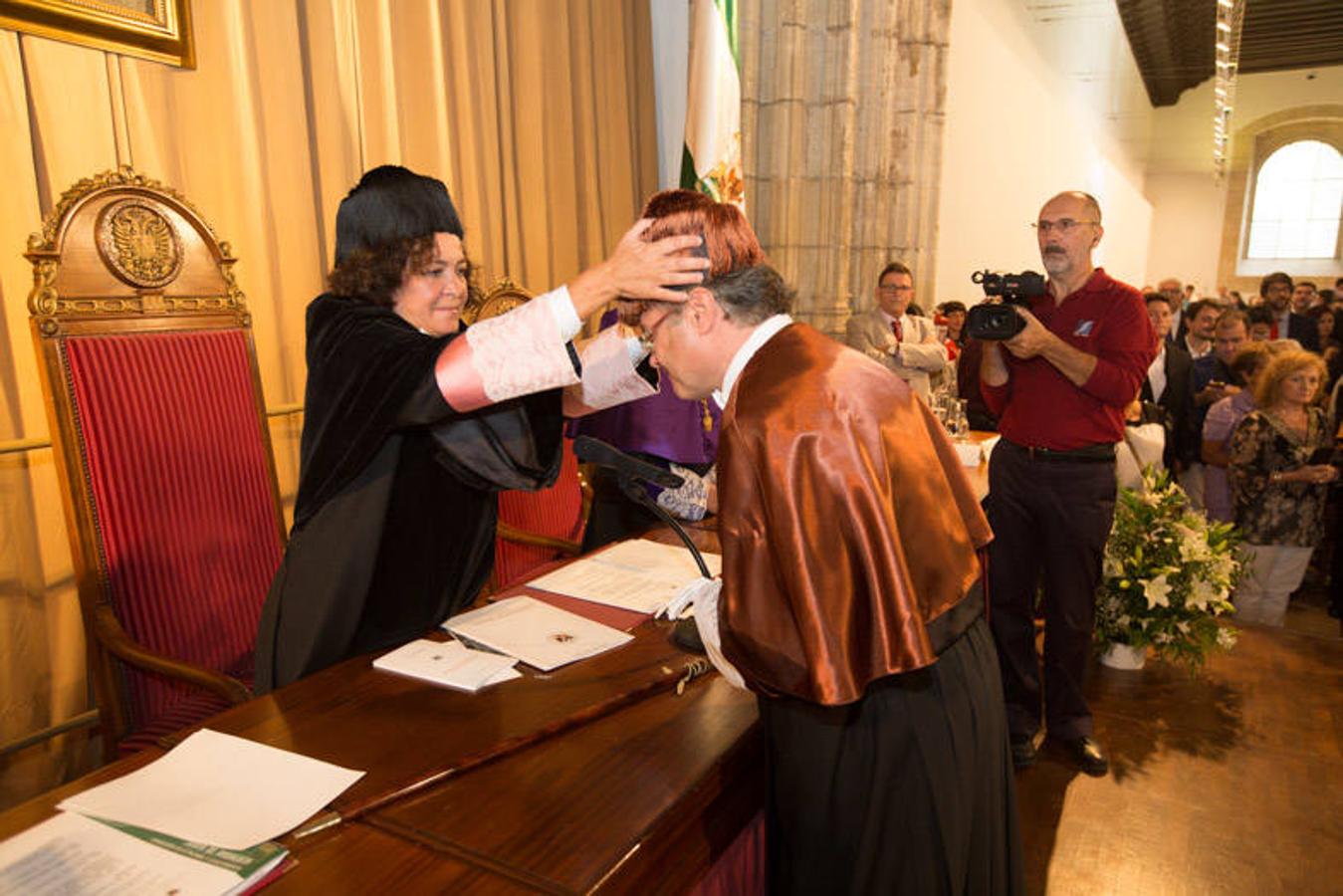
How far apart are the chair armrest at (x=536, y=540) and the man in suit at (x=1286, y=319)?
6.47 metres

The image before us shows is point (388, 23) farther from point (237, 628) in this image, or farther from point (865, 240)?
point (865, 240)

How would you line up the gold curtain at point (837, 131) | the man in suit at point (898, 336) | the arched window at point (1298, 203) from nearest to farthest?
the man in suit at point (898, 336) < the gold curtain at point (837, 131) < the arched window at point (1298, 203)

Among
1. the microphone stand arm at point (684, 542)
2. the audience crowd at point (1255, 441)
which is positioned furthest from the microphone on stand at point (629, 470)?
the audience crowd at point (1255, 441)

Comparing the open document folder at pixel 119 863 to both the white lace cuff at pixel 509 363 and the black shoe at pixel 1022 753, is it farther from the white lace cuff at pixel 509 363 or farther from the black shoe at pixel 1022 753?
the black shoe at pixel 1022 753

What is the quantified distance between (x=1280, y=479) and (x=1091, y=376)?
2.41m

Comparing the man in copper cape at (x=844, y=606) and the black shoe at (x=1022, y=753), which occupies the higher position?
the man in copper cape at (x=844, y=606)

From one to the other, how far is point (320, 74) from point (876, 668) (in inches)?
123

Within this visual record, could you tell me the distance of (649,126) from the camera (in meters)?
5.04

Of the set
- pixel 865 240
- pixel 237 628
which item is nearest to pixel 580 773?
pixel 237 628

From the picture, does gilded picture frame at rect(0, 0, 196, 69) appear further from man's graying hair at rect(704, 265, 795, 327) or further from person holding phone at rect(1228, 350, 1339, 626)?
person holding phone at rect(1228, 350, 1339, 626)

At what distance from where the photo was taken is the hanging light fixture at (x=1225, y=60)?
31.5 feet

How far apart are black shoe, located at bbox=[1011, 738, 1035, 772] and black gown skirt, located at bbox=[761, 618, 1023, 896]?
6.24ft

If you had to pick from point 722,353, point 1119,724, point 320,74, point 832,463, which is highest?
point 320,74

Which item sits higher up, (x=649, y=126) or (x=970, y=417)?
(x=649, y=126)
